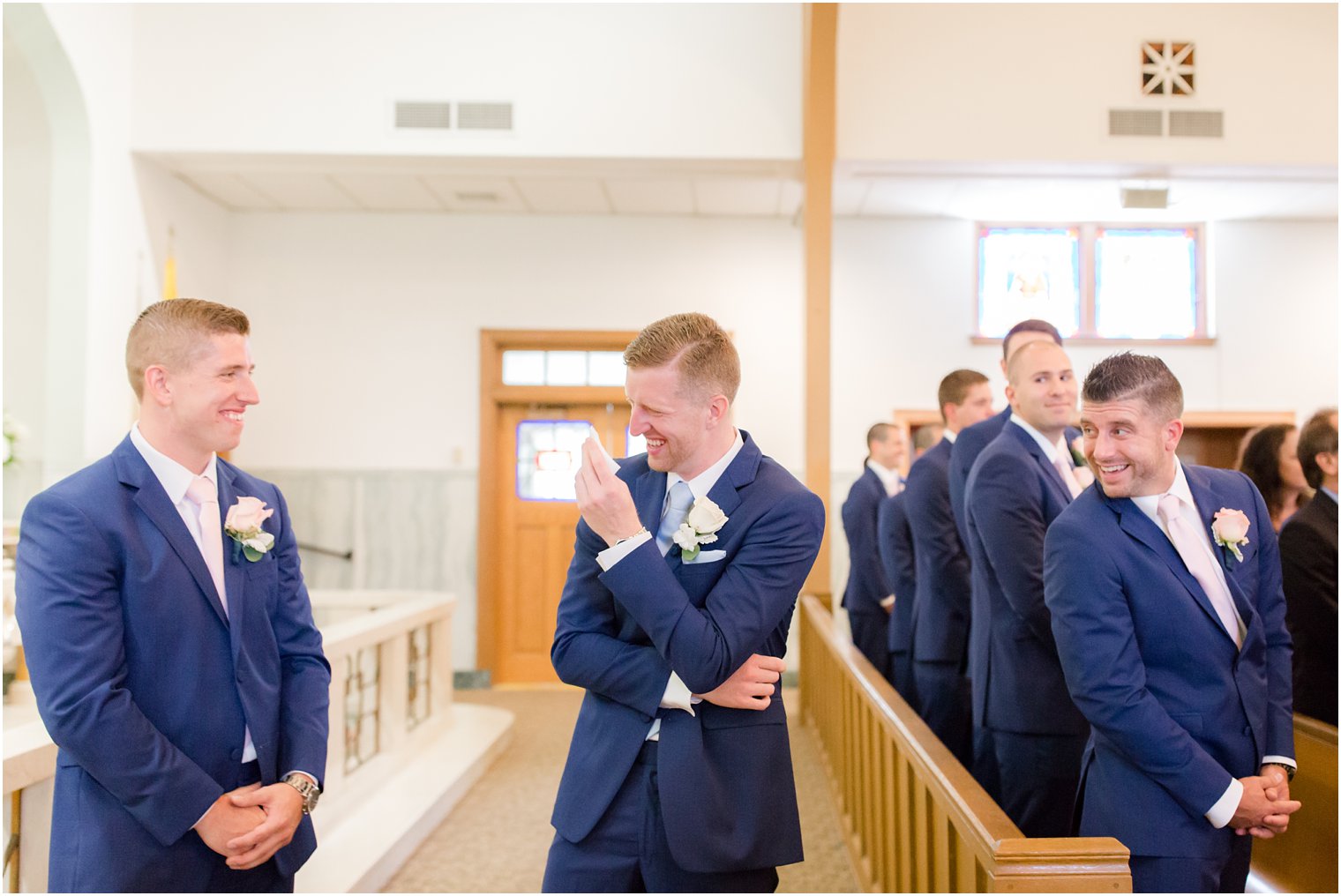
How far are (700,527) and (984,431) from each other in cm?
178

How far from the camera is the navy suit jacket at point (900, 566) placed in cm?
469

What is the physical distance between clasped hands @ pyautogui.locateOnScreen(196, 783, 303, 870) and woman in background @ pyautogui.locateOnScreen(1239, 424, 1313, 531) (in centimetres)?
305

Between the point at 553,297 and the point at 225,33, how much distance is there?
9.29 feet

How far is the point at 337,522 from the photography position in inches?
315

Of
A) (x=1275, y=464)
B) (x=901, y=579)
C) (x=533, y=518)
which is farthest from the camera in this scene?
(x=533, y=518)

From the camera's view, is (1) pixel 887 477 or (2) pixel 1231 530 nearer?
(2) pixel 1231 530

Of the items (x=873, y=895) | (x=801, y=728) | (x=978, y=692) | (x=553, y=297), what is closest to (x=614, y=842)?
(x=978, y=692)

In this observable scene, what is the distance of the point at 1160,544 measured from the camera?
200 centimetres

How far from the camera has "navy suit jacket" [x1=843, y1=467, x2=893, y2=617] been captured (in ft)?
17.6

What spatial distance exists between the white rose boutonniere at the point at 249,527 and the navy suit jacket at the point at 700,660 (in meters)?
0.60

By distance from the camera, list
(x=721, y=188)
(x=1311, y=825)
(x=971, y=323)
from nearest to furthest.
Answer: (x=1311, y=825)
(x=721, y=188)
(x=971, y=323)

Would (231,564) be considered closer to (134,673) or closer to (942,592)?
(134,673)

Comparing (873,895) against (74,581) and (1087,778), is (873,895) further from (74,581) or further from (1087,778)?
(74,581)

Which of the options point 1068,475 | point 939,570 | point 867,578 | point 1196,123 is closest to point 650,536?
point 1068,475
